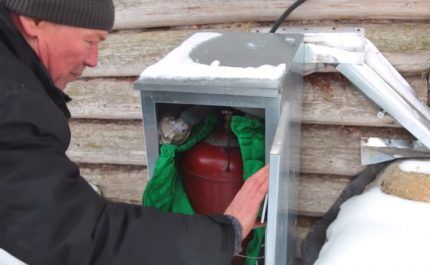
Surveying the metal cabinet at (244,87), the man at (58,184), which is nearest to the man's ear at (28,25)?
the man at (58,184)

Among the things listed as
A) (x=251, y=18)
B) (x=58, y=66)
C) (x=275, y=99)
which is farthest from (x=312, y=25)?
(x=58, y=66)

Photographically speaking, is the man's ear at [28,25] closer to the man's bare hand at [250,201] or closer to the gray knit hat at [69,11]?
the gray knit hat at [69,11]

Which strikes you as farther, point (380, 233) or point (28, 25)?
point (380, 233)

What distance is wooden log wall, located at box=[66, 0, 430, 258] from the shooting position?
2066 mm

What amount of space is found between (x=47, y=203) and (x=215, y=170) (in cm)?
82

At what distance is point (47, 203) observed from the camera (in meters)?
1.04

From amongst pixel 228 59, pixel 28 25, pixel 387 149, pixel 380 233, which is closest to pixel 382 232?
pixel 380 233

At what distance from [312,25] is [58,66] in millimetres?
1226

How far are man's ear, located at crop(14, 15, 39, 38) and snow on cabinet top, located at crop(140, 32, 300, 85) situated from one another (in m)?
0.41

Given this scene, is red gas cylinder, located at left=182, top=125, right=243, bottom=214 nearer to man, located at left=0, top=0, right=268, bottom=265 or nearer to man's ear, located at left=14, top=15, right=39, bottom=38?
man, located at left=0, top=0, right=268, bottom=265

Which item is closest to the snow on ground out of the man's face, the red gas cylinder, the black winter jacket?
the red gas cylinder

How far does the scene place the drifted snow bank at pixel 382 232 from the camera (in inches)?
65.6

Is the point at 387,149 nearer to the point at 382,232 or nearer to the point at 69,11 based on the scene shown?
the point at 382,232

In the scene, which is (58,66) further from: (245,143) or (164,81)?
(245,143)
